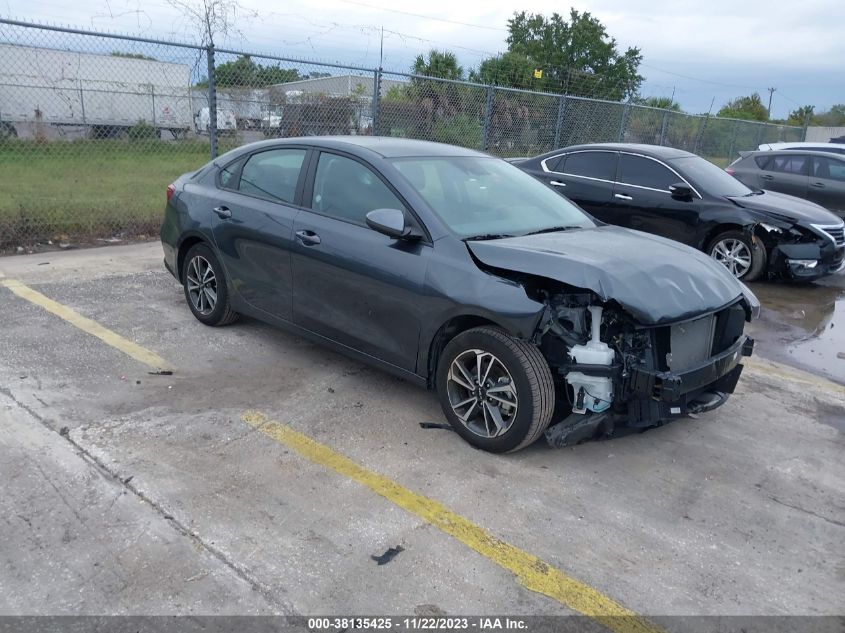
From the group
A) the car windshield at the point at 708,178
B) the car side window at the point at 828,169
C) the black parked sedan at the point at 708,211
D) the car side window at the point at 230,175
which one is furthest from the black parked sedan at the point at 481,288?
the car side window at the point at 828,169

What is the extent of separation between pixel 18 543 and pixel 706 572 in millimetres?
2960

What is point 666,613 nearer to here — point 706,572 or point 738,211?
point 706,572

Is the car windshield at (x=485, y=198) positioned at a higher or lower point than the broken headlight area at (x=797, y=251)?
higher

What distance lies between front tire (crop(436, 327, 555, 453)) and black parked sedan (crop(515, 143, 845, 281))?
510 cm

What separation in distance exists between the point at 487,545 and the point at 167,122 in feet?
27.8

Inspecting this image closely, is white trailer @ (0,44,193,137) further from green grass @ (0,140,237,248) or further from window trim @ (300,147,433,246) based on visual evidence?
window trim @ (300,147,433,246)

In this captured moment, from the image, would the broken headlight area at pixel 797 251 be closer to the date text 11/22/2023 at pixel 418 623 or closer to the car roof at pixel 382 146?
the car roof at pixel 382 146

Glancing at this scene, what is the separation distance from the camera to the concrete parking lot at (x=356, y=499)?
277 centimetres

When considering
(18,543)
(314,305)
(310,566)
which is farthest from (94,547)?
(314,305)

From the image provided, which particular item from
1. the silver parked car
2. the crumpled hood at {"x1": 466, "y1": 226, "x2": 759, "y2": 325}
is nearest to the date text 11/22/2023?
the crumpled hood at {"x1": 466, "y1": 226, "x2": 759, "y2": 325}

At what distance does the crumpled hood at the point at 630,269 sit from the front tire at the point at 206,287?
2366mm

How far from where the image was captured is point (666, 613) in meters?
2.74

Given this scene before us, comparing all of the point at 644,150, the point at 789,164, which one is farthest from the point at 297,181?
the point at 789,164

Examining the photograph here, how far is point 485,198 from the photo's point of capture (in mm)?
4523
